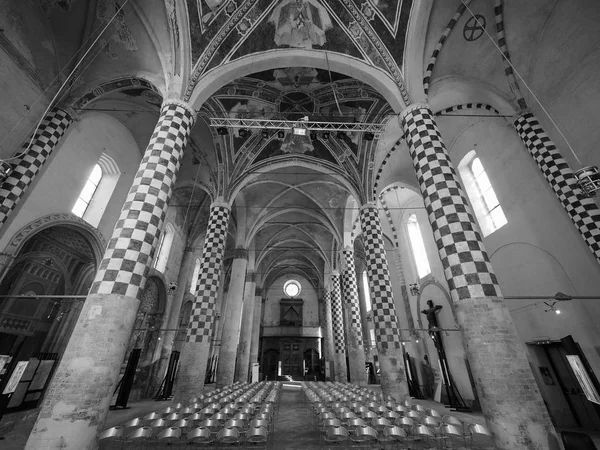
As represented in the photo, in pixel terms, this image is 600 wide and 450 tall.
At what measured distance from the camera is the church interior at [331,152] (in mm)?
5156

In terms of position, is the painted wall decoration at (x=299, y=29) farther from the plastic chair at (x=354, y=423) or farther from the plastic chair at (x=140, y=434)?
the plastic chair at (x=354, y=423)

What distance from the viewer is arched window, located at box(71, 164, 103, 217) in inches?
376

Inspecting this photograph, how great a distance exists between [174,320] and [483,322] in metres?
14.1

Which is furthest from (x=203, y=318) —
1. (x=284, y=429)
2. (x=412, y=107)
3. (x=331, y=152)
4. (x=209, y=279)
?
(x=412, y=107)

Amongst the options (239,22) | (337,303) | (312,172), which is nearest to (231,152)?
(312,172)

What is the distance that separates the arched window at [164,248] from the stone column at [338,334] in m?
11.6

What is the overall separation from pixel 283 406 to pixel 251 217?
1065 cm

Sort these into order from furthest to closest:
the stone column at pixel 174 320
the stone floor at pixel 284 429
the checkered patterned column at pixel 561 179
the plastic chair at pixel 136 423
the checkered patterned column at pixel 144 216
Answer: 1. the stone column at pixel 174 320
2. the checkered patterned column at pixel 561 179
3. the checkered patterned column at pixel 144 216
4. the stone floor at pixel 284 429
5. the plastic chair at pixel 136 423

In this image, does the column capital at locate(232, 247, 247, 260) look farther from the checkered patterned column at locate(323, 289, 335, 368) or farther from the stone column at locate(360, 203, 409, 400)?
the checkered patterned column at locate(323, 289, 335, 368)

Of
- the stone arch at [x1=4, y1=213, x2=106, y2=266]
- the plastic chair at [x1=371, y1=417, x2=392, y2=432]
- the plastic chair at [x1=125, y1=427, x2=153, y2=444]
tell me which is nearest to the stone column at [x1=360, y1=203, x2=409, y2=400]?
the plastic chair at [x1=371, y1=417, x2=392, y2=432]

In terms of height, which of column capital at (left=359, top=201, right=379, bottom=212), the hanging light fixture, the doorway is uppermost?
column capital at (left=359, top=201, right=379, bottom=212)

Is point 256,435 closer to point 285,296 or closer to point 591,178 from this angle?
point 591,178

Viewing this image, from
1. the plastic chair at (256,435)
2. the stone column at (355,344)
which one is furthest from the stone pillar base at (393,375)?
the plastic chair at (256,435)

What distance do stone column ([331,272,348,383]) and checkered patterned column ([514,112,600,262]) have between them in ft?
48.0
